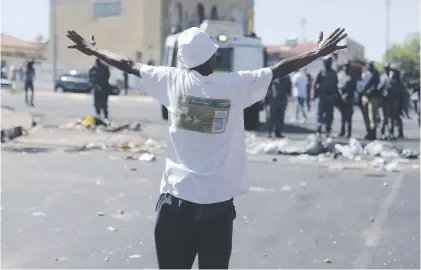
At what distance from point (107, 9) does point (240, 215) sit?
43.4 m

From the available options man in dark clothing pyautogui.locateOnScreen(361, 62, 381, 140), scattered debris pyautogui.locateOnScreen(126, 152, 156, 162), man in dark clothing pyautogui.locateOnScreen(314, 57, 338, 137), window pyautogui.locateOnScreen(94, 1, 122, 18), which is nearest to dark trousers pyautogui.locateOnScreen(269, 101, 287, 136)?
man in dark clothing pyautogui.locateOnScreen(314, 57, 338, 137)

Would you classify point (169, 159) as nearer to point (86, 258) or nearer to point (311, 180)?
point (86, 258)

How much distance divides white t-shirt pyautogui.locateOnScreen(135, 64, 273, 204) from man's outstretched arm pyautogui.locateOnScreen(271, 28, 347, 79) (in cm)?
14

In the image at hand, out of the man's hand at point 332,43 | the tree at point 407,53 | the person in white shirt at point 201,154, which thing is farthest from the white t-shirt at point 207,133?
the tree at point 407,53

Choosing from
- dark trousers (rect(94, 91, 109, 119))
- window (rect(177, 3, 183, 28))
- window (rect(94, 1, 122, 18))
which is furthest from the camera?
window (rect(177, 3, 183, 28))

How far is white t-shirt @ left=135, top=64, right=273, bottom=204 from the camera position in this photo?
11.9ft

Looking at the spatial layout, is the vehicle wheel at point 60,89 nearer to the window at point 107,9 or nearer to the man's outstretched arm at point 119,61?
the window at point 107,9

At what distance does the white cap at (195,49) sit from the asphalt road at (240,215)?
293 cm

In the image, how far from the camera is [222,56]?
778 inches

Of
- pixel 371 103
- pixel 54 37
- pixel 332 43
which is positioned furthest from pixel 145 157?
pixel 54 37

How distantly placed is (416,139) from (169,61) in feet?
22.1

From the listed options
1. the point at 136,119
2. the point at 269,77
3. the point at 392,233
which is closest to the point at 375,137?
the point at 136,119

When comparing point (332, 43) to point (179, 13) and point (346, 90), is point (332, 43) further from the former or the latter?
point (179, 13)

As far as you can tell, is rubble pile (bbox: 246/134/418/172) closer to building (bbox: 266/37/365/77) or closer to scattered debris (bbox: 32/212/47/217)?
building (bbox: 266/37/365/77)
